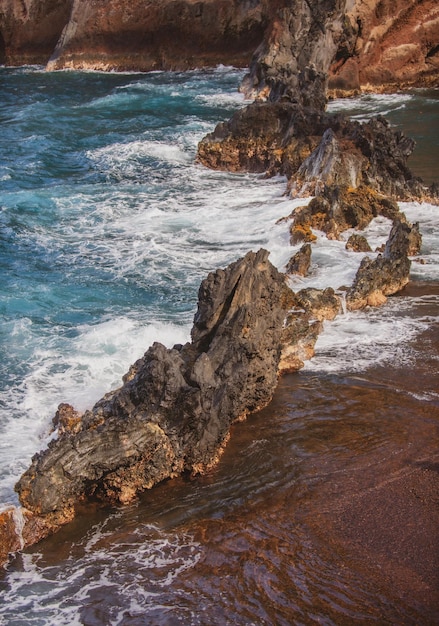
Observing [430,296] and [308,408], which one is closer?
[308,408]

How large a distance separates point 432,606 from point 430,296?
266 inches

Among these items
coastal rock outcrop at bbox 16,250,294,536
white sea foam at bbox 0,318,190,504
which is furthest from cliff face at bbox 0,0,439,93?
coastal rock outcrop at bbox 16,250,294,536

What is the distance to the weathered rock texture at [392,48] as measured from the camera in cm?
2930

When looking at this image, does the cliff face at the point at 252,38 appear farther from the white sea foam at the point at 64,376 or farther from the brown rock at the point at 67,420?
the brown rock at the point at 67,420

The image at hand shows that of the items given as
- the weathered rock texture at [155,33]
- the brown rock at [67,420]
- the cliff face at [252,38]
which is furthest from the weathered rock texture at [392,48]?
the brown rock at [67,420]

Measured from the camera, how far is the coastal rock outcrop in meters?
7.77

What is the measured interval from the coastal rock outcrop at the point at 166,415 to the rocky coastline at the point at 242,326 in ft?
0.04

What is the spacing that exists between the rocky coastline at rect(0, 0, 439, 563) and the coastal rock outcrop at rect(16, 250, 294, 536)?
1 cm

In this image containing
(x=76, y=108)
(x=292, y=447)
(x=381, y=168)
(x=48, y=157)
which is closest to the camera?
(x=292, y=447)

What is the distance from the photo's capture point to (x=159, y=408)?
27.1 ft

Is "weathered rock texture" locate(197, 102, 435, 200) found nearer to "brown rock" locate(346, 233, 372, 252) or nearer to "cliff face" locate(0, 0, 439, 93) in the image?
"brown rock" locate(346, 233, 372, 252)

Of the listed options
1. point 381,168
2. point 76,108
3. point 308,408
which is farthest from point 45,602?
point 76,108

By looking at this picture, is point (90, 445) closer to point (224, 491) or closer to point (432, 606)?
point (224, 491)

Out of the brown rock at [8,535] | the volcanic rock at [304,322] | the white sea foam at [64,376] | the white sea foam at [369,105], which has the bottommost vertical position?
the brown rock at [8,535]
